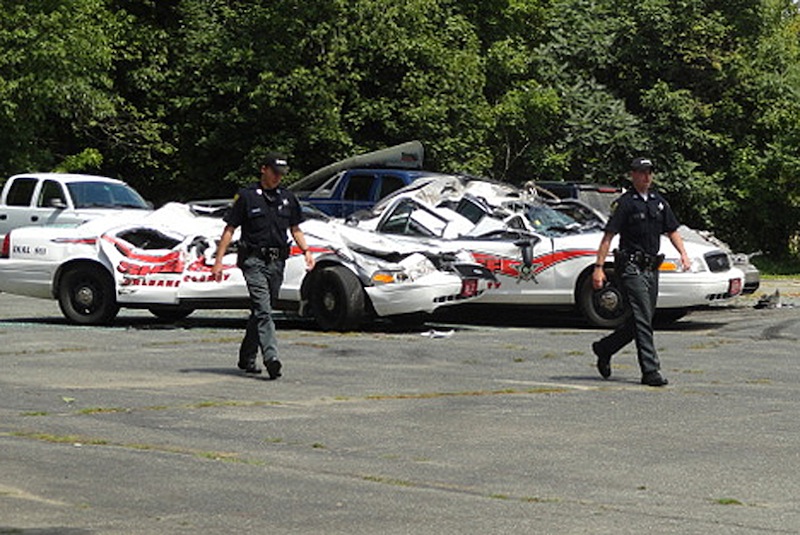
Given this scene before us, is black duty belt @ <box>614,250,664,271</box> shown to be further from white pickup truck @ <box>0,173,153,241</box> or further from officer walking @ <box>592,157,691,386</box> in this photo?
white pickup truck @ <box>0,173,153,241</box>

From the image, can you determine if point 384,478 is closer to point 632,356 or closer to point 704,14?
point 632,356

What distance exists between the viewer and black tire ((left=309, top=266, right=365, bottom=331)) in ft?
59.9

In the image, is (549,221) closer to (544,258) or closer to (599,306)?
(544,258)

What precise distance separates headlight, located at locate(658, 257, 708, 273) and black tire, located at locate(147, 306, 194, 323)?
544 centimetres

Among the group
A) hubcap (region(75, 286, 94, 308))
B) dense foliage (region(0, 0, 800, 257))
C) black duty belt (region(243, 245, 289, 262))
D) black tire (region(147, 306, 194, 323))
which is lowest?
black tire (region(147, 306, 194, 323))

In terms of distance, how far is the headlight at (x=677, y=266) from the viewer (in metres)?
19.8

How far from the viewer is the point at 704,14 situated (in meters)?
46.1

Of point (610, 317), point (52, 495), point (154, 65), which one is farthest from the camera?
point (154, 65)

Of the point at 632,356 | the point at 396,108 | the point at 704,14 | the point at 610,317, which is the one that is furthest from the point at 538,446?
the point at 704,14

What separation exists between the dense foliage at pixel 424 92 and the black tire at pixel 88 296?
16.0m

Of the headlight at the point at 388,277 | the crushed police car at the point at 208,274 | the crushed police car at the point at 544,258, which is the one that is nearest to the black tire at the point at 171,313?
the crushed police car at the point at 208,274

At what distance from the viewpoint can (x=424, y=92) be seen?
131 ft

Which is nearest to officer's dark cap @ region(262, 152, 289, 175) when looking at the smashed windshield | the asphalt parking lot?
the asphalt parking lot

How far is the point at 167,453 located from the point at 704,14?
126 ft
